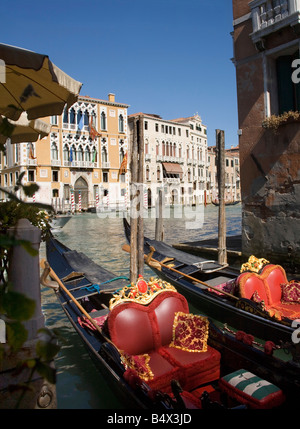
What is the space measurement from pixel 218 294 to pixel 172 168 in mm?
29606

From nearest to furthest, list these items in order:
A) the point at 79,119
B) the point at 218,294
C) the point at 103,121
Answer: the point at 218,294, the point at 79,119, the point at 103,121

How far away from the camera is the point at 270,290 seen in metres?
3.97

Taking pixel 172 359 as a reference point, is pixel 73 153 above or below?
above

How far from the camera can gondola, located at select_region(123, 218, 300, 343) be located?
3.44m

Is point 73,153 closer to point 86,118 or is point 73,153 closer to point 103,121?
point 86,118

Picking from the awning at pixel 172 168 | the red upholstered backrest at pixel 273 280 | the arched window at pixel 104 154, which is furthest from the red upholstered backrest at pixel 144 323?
the awning at pixel 172 168

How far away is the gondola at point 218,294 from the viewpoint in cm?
344

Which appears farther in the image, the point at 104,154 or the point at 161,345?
the point at 104,154

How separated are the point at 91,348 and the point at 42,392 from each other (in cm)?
150

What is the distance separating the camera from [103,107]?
92.0ft

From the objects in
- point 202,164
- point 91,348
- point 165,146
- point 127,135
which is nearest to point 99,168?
point 127,135

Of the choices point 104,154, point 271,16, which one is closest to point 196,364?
point 271,16

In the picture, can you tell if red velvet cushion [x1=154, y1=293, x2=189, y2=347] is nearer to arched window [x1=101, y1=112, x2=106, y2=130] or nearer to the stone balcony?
the stone balcony
